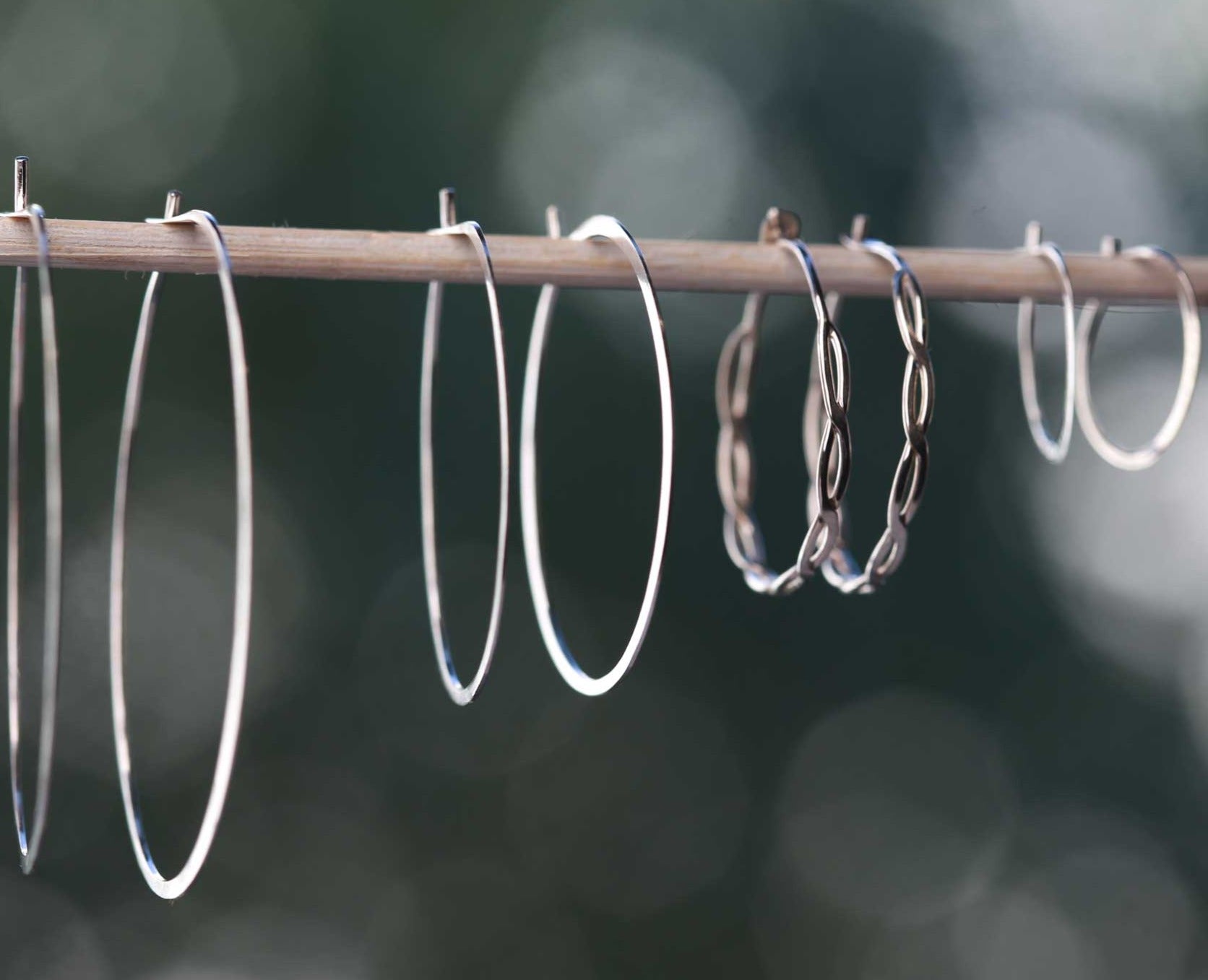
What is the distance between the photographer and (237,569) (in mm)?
190

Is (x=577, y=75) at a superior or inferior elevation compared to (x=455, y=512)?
superior

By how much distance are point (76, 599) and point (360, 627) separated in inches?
6.6

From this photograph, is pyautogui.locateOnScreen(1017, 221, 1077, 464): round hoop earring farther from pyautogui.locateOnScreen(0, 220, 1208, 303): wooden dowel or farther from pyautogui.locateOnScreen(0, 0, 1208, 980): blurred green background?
pyautogui.locateOnScreen(0, 0, 1208, 980): blurred green background

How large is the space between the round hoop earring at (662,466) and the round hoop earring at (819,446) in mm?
22

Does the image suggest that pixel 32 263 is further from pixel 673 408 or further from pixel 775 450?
pixel 775 450

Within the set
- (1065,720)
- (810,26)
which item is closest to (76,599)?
(810,26)

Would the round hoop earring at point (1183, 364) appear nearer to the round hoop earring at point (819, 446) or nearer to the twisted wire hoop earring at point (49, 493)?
the round hoop earring at point (819, 446)

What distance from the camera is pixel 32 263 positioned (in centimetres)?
19

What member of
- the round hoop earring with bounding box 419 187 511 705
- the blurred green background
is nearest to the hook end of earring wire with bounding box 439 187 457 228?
the round hoop earring with bounding box 419 187 511 705

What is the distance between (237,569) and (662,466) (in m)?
0.08

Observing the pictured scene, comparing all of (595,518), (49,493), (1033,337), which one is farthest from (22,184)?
(595,518)

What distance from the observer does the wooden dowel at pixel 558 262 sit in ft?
0.63

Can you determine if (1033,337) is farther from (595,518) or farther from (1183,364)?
(595,518)

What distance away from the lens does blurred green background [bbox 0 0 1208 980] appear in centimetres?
76
